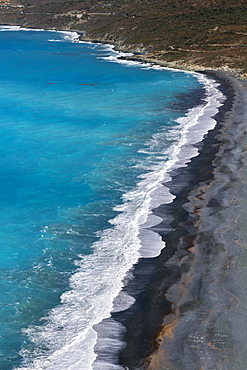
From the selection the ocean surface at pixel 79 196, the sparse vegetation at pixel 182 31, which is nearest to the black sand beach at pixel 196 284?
the ocean surface at pixel 79 196

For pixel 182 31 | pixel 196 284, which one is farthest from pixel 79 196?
pixel 182 31

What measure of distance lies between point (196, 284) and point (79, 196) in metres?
13.2

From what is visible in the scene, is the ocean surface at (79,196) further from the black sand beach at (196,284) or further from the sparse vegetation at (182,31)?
the sparse vegetation at (182,31)

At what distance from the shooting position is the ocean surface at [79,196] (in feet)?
57.3

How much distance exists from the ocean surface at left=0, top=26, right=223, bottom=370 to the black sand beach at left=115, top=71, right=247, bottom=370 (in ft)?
2.72

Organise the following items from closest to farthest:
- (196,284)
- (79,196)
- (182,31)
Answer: (196,284) → (79,196) → (182,31)

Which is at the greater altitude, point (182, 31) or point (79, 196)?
point (182, 31)

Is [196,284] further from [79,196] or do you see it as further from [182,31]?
[182,31]

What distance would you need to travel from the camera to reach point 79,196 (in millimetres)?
30109

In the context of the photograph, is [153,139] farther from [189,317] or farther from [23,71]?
[23,71]

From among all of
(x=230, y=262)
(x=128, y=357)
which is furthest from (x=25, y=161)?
(x=128, y=357)

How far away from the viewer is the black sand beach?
591 inches

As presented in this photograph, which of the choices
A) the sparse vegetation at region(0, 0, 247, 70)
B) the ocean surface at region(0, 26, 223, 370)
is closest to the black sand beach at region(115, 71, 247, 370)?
the ocean surface at region(0, 26, 223, 370)

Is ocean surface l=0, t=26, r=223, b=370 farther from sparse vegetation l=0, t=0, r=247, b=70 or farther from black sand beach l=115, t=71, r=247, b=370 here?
sparse vegetation l=0, t=0, r=247, b=70
